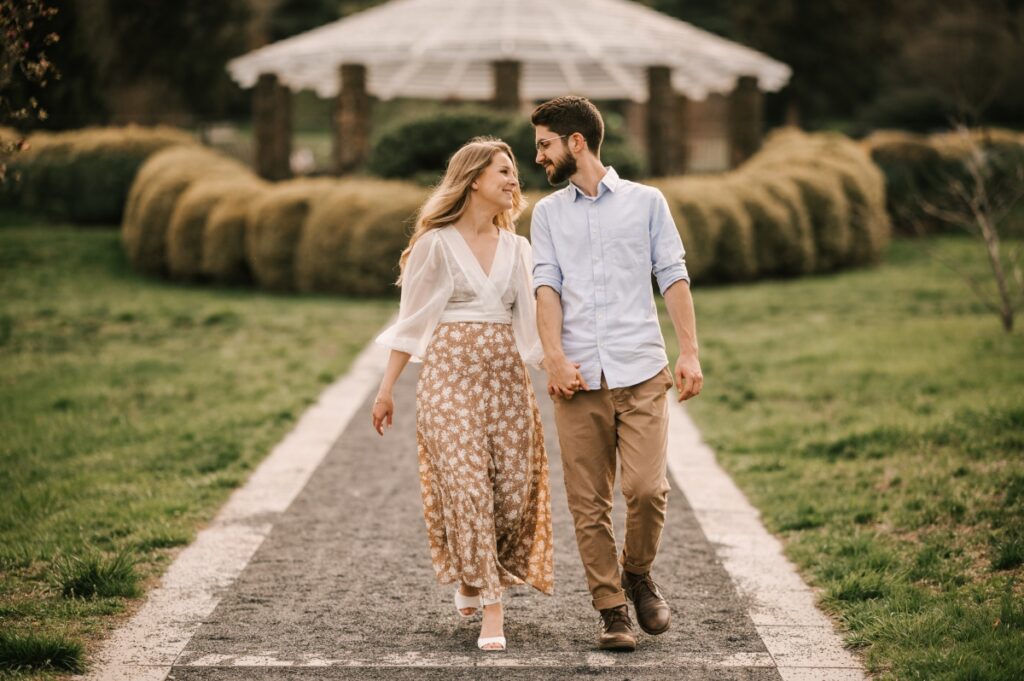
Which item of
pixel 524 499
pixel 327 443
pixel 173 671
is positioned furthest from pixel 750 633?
pixel 327 443

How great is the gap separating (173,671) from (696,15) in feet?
132

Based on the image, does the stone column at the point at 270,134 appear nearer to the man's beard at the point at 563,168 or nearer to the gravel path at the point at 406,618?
Result: the gravel path at the point at 406,618

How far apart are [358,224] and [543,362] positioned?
1022cm

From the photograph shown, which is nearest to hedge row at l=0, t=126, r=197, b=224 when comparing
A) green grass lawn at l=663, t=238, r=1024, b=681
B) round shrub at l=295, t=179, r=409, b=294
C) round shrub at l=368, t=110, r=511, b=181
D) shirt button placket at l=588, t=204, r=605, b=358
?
round shrub at l=368, t=110, r=511, b=181

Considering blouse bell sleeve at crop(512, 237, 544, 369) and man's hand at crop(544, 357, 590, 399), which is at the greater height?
blouse bell sleeve at crop(512, 237, 544, 369)

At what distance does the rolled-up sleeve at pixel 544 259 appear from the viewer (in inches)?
162

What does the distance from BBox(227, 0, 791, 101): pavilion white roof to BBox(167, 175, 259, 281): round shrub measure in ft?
14.1

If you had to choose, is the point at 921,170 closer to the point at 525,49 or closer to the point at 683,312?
the point at 525,49

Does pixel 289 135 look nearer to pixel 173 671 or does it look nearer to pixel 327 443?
pixel 327 443

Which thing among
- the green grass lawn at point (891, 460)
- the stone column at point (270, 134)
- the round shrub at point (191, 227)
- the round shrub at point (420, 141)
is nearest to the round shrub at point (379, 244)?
the round shrub at point (191, 227)

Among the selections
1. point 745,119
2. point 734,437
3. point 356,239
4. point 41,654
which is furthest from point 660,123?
point 41,654

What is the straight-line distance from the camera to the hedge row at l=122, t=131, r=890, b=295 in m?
14.2

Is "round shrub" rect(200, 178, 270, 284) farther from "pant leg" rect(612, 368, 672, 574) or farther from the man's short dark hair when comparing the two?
"pant leg" rect(612, 368, 672, 574)

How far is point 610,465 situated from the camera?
4.17 meters
